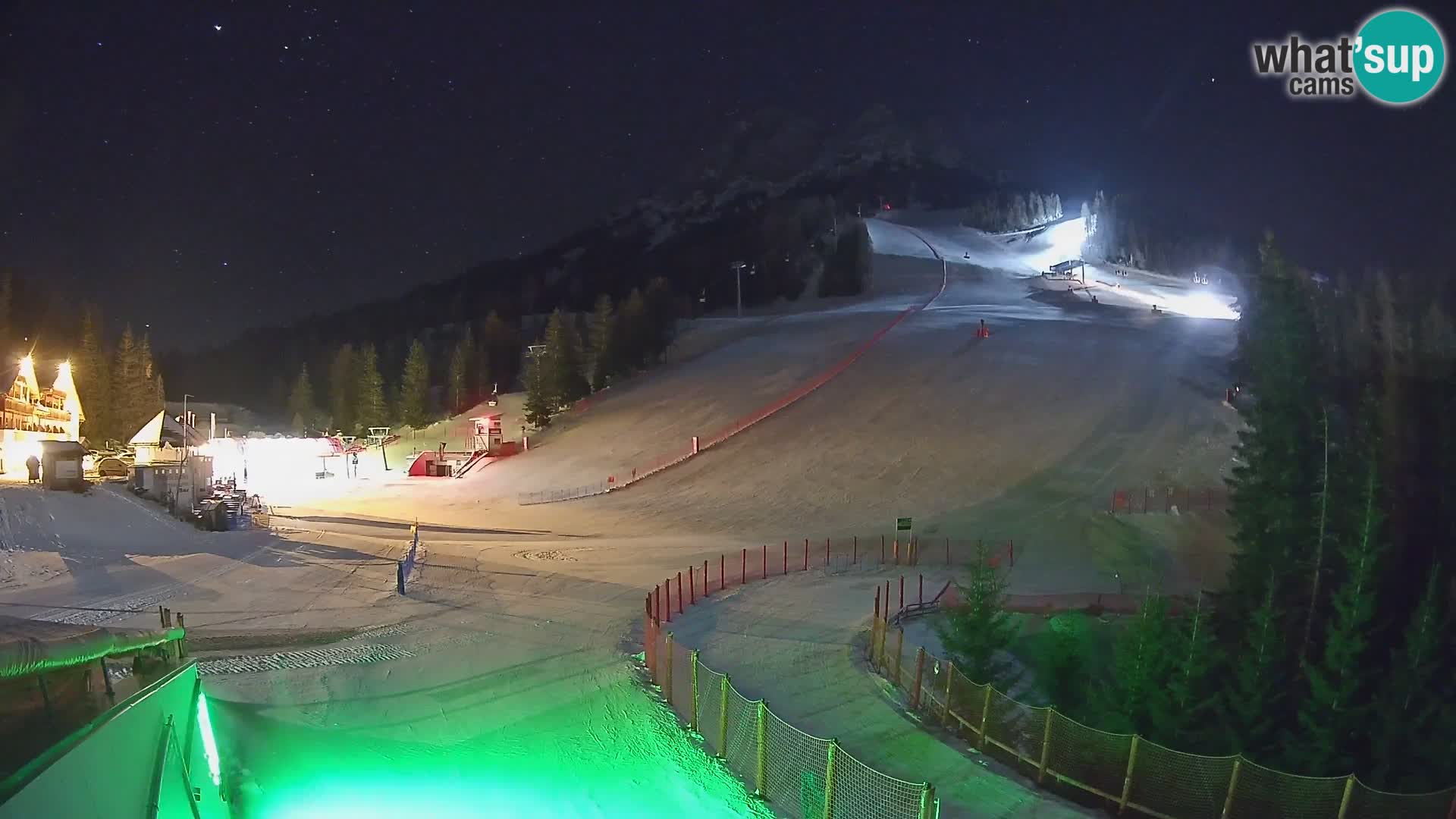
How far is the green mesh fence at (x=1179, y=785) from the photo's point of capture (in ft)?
31.6

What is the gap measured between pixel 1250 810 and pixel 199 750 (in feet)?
32.3

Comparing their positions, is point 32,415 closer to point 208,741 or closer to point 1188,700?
point 208,741

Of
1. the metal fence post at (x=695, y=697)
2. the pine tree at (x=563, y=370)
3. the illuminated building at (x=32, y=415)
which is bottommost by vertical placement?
the metal fence post at (x=695, y=697)

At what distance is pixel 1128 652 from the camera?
14.3 metres

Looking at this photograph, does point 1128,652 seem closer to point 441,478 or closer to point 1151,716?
point 1151,716

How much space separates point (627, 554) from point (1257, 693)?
15812mm

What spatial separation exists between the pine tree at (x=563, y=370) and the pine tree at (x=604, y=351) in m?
2.20

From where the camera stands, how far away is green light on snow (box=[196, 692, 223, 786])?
295 inches

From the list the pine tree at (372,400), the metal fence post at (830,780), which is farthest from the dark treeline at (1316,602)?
the pine tree at (372,400)

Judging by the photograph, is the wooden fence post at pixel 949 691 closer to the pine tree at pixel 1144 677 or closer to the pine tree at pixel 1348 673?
the pine tree at pixel 1144 677

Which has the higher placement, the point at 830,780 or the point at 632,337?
the point at 632,337

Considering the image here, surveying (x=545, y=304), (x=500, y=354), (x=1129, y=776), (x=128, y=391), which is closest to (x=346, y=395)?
(x=500, y=354)

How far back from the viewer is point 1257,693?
1534cm

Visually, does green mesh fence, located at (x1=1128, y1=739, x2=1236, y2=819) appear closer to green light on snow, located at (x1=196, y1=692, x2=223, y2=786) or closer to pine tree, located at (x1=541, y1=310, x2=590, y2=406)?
green light on snow, located at (x1=196, y1=692, x2=223, y2=786)
